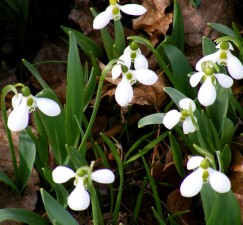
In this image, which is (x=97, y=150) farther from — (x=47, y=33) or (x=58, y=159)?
(x=47, y=33)

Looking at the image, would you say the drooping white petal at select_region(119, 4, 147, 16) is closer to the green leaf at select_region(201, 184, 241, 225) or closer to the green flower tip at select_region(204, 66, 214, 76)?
the green flower tip at select_region(204, 66, 214, 76)

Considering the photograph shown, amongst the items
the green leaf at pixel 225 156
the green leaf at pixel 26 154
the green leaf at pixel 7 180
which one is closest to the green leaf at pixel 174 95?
the green leaf at pixel 225 156

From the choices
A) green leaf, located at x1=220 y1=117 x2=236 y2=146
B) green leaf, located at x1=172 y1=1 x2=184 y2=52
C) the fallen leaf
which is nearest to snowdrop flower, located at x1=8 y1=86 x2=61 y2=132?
green leaf, located at x1=220 y1=117 x2=236 y2=146

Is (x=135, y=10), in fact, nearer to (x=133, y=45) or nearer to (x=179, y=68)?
(x=133, y=45)

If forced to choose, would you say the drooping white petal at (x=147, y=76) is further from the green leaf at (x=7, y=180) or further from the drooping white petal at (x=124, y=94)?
the green leaf at (x=7, y=180)

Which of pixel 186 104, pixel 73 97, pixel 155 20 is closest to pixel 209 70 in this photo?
pixel 186 104

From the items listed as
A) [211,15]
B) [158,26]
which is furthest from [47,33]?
[211,15]
